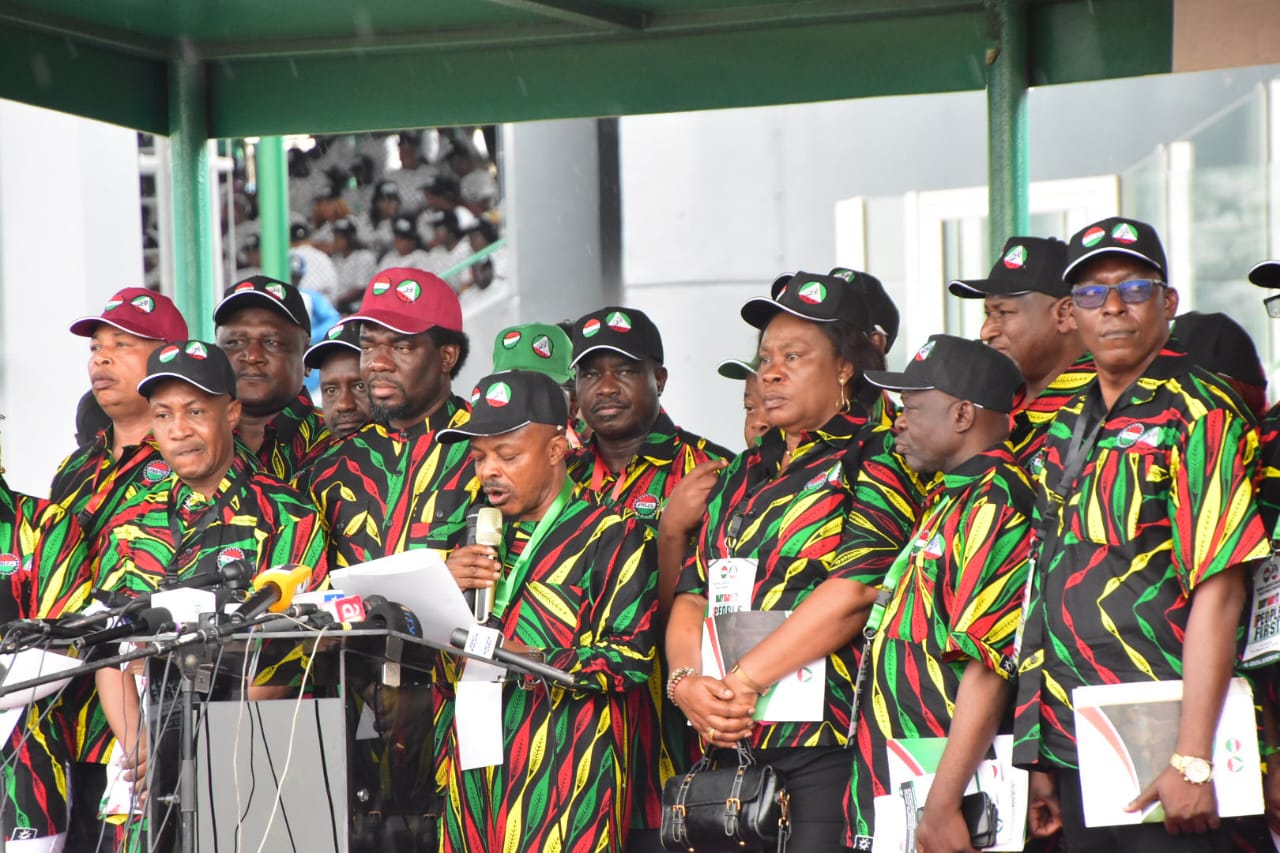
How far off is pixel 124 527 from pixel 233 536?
0.38 metres

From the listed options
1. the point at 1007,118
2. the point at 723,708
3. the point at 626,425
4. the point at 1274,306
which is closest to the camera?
the point at 1274,306

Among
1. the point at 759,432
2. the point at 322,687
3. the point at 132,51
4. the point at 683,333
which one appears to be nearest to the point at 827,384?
the point at 759,432

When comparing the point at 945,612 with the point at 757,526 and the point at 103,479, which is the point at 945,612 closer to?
the point at 757,526

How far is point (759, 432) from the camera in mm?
5789

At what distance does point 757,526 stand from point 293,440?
2.05 metres

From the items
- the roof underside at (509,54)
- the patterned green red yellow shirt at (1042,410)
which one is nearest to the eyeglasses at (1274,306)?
the patterned green red yellow shirt at (1042,410)

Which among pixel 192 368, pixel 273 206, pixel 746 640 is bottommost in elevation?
pixel 746 640

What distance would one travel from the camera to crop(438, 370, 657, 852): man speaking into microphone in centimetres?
488

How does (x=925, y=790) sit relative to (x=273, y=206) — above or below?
below

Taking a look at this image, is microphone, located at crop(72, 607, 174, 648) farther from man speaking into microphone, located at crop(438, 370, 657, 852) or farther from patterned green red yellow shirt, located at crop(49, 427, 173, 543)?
patterned green red yellow shirt, located at crop(49, 427, 173, 543)

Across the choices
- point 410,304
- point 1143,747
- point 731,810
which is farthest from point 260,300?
point 1143,747

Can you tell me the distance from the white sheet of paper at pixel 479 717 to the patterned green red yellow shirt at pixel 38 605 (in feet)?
4.65

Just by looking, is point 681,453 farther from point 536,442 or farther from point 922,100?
point 922,100

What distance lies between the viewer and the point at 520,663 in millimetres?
4371
